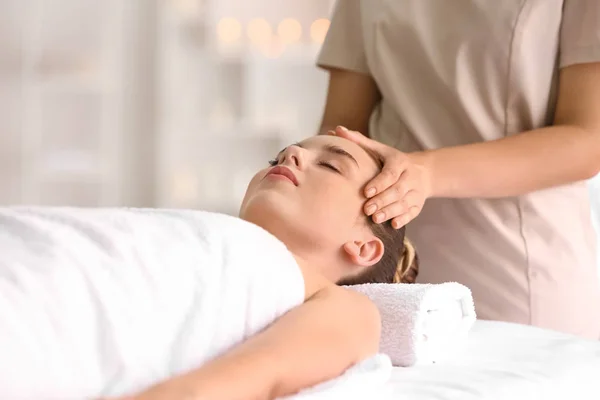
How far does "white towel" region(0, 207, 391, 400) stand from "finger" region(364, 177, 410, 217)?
0.96ft

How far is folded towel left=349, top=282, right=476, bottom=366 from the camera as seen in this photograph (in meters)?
1.05

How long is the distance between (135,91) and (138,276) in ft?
10.7

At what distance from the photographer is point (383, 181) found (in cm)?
120

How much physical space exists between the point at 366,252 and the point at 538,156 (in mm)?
382

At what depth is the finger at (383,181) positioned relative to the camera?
121 centimetres

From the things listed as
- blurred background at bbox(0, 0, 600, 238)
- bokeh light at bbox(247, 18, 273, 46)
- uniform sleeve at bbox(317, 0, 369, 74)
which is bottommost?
blurred background at bbox(0, 0, 600, 238)

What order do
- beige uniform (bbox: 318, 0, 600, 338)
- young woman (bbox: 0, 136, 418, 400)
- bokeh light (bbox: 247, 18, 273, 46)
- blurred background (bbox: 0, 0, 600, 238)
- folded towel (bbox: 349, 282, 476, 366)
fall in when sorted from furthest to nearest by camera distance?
1. bokeh light (bbox: 247, 18, 273, 46)
2. blurred background (bbox: 0, 0, 600, 238)
3. beige uniform (bbox: 318, 0, 600, 338)
4. folded towel (bbox: 349, 282, 476, 366)
5. young woman (bbox: 0, 136, 418, 400)

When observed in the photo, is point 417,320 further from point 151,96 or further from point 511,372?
point 151,96

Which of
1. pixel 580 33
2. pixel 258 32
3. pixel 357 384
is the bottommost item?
pixel 357 384

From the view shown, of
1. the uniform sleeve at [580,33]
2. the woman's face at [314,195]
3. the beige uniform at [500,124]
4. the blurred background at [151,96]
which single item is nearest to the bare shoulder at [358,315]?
the woman's face at [314,195]

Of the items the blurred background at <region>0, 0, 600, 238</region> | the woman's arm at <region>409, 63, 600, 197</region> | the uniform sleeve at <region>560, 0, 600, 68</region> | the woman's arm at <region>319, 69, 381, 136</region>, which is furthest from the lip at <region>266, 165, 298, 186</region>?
the blurred background at <region>0, 0, 600, 238</region>

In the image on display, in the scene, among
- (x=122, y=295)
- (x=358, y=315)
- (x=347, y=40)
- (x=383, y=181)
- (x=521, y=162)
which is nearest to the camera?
(x=122, y=295)

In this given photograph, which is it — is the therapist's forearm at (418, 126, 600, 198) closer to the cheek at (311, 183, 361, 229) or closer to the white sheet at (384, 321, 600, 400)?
the cheek at (311, 183, 361, 229)

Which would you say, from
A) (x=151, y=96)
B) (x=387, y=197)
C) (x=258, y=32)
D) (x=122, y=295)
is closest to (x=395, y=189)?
(x=387, y=197)
